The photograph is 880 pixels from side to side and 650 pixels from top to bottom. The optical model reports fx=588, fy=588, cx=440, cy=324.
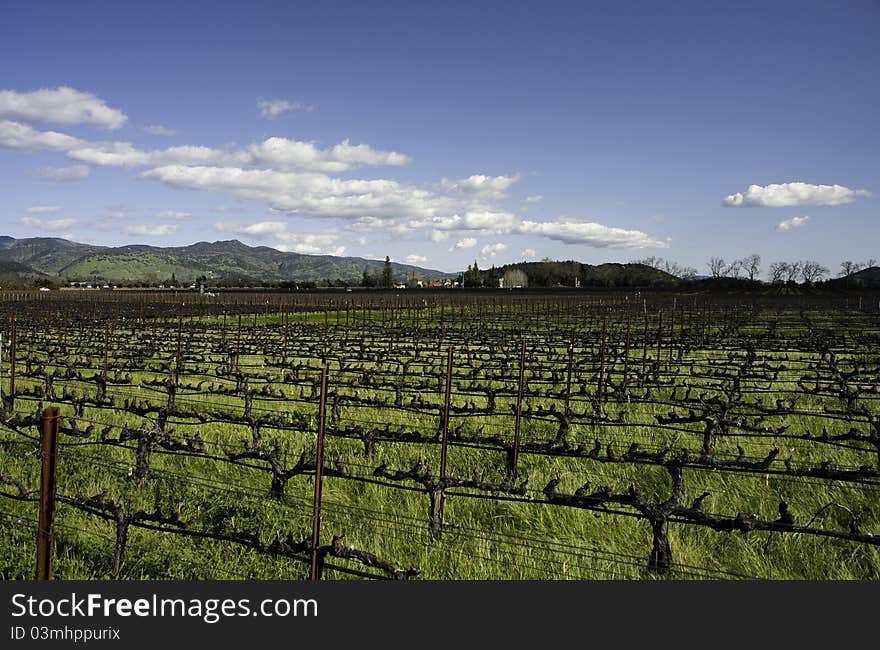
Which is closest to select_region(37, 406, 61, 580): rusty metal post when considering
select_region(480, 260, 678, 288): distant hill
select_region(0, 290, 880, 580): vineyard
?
select_region(0, 290, 880, 580): vineyard

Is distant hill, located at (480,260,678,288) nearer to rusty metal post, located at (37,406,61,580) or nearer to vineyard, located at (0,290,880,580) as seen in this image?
vineyard, located at (0,290,880,580)

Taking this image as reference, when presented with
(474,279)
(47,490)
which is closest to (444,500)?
(47,490)

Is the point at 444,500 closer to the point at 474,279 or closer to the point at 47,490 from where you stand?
the point at 47,490

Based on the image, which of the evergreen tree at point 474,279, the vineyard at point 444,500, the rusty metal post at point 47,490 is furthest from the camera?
the evergreen tree at point 474,279

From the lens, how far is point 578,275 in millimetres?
138125

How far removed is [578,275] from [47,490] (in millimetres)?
139325

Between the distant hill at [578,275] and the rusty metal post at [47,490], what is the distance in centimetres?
11394

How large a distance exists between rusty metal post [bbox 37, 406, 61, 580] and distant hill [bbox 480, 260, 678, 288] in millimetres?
113937

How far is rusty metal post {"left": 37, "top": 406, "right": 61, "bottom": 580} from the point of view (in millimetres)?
3820

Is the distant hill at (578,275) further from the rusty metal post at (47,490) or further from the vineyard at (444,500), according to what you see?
the rusty metal post at (47,490)

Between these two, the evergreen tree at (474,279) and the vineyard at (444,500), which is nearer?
the vineyard at (444,500)

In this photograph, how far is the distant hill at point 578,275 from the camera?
126 metres

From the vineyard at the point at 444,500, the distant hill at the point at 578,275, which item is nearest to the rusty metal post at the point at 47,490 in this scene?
the vineyard at the point at 444,500

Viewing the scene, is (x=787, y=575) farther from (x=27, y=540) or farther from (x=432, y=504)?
(x=27, y=540)
